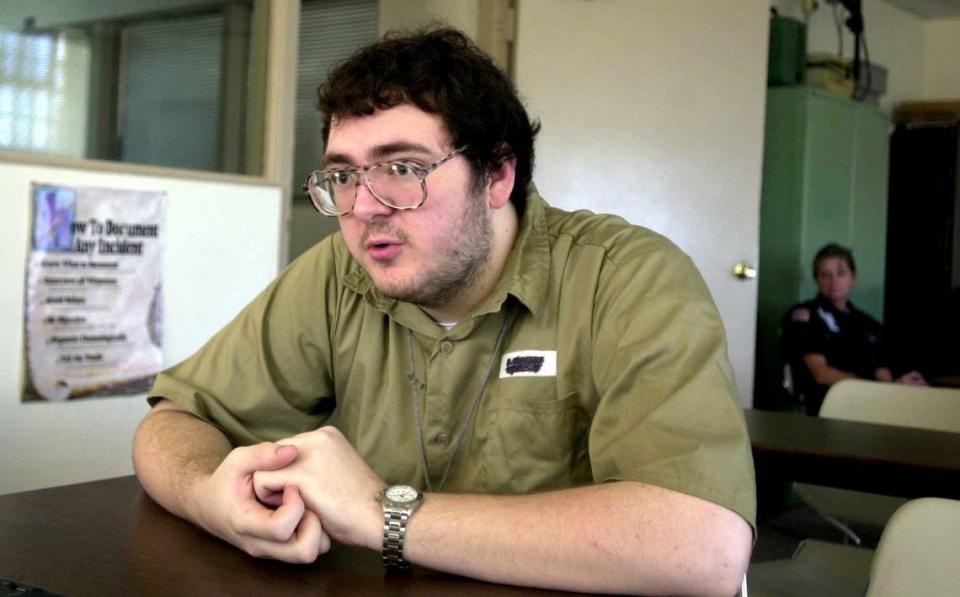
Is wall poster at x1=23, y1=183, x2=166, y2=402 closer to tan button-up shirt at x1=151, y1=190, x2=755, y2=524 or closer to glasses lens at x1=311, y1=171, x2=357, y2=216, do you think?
tan button-up shirt at x1=151, y1=190, x2=755, y2=524

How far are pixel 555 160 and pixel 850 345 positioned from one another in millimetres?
1990

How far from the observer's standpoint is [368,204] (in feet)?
4.82

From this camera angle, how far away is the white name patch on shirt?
59.0 inches

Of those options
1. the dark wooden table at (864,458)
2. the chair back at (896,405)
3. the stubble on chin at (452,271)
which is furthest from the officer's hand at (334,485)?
the chair back at (896,405)

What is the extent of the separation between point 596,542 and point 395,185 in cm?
57

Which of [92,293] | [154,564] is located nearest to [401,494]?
[154,564]

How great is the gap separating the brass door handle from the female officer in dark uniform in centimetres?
67

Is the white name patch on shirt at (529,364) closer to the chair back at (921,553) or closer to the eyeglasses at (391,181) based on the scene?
the eyeglasses at (391,181)

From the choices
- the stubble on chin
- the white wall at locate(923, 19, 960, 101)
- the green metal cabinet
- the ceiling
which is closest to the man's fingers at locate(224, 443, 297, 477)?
the stubble on chin

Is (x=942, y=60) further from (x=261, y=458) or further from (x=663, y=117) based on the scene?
(x=261, y=458)

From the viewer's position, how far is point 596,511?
3.88 ft

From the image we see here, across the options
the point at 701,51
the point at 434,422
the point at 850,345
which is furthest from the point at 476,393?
the point at 850,345

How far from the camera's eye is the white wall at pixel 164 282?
7.83 feet

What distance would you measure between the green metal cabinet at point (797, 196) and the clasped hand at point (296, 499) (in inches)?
174
